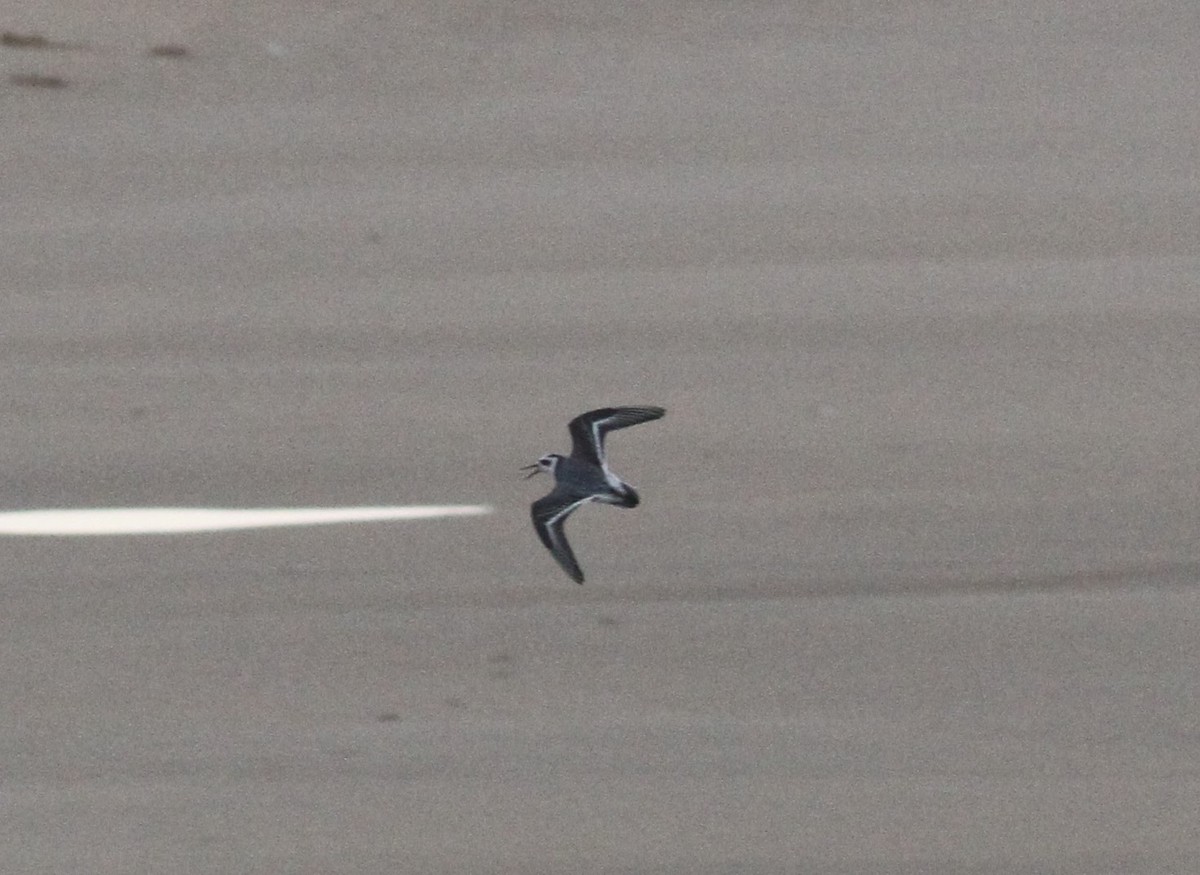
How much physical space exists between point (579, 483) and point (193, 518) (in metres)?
1.08

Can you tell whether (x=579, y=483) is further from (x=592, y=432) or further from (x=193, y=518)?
(x=193, y=518)

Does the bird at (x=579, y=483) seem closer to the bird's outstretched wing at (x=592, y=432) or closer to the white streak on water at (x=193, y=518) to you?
the bird's outstretched wing at (x=592, y=432)

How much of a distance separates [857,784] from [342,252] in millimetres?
1855

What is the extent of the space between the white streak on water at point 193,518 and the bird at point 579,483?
77 cm

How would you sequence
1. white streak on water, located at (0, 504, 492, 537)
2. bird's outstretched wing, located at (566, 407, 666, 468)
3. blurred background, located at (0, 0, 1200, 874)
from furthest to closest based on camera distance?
1. white streak on water, located at (0, 504, 492, 537)
2. blurred background, located at (0, 0, 1200, 874)
3. bird's outstretched wing, located at (566, 407, 666, 468)

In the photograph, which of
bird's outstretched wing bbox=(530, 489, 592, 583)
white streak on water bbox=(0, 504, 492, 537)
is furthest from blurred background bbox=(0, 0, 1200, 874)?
bird's outstretched wing bbox=(530, 489, 592, 583)

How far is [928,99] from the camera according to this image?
17.9 feet

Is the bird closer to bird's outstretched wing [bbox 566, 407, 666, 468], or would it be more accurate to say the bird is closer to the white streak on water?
bird's outstretched wing [bbox 566, 407, 666, 468]

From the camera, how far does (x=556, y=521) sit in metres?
3.50

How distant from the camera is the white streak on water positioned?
439 cm

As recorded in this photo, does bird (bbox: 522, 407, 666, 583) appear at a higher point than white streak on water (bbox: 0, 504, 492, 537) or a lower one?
lower

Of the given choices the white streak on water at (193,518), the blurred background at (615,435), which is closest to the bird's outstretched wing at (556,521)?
the blurred background at (615,435)

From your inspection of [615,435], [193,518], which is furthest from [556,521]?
[193,518]

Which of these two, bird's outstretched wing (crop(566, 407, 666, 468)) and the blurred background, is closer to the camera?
bird's outstretched wing (crop(566, 407, 666, 468))
